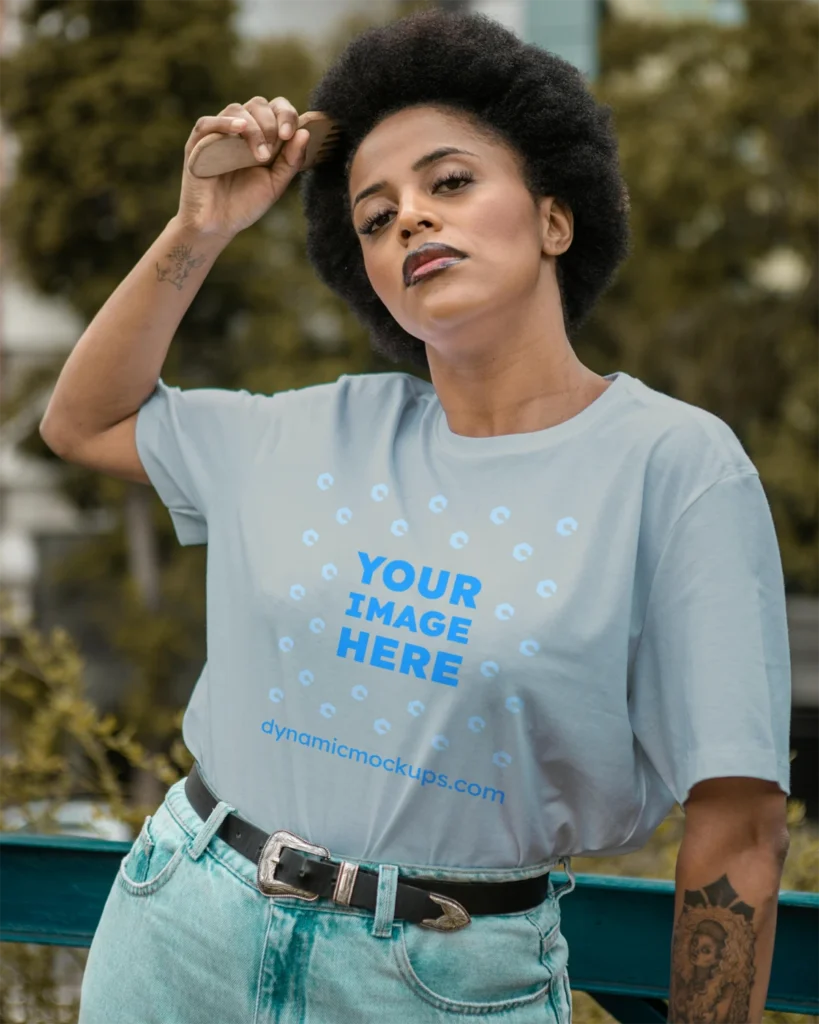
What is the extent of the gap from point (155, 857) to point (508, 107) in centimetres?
108

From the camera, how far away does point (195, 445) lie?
191 centimetres

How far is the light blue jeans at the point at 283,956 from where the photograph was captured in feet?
5.08

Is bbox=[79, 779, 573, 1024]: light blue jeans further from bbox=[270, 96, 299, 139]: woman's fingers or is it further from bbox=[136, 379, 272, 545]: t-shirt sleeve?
bbox=[270, 96, 299, 139]: woman's fingers

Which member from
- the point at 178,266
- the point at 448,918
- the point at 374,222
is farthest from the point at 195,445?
the point at 448,918

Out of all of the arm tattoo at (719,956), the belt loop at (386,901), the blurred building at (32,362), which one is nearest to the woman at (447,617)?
the belt loop at (386,901)

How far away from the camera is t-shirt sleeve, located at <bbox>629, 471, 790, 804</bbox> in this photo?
147cm

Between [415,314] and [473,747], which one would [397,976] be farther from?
[415,314]

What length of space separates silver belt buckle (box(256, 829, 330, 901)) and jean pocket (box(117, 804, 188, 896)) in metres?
0.15

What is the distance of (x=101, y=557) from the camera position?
12688 millimetres

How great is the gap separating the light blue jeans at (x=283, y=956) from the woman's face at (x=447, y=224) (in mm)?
686

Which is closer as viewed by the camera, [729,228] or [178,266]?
[178,266]

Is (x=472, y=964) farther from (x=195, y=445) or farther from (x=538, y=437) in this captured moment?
(x=195, y=445)

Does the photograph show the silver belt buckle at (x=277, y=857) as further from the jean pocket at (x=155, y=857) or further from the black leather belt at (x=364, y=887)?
the jean pocket at (x=155, y=857)

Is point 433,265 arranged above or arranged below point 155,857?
above
